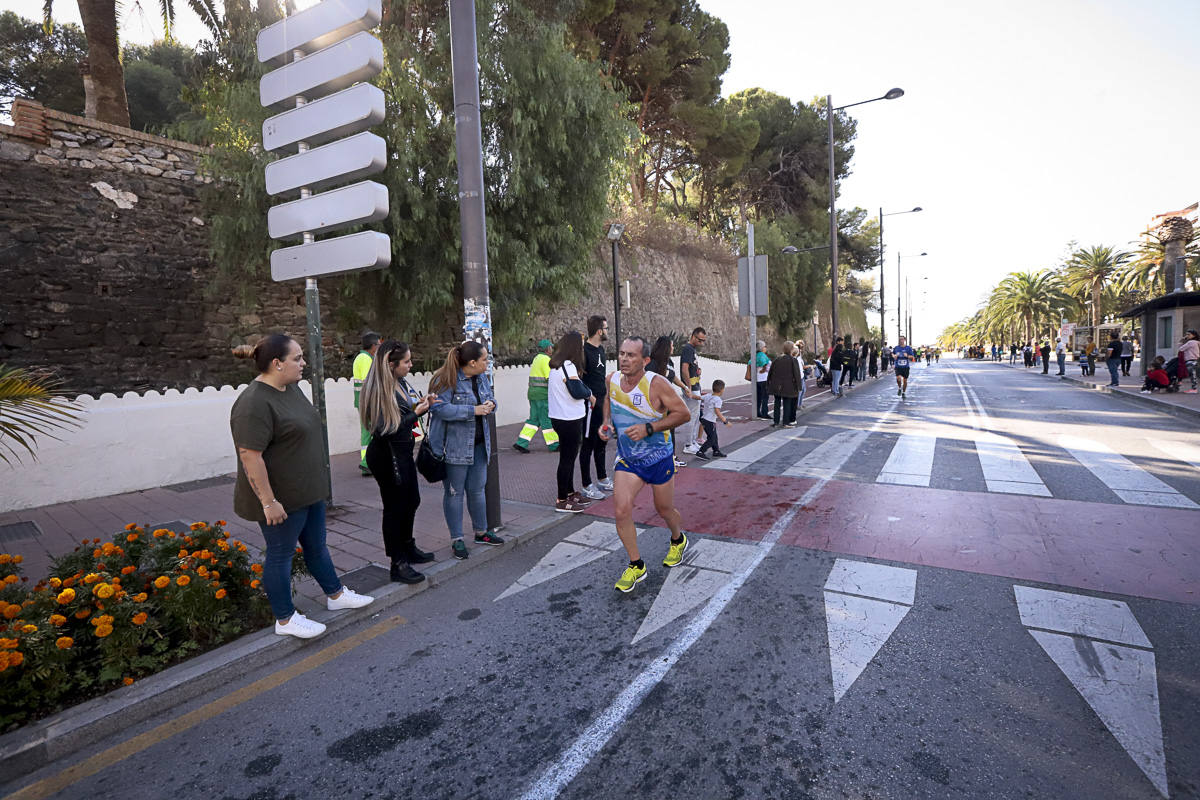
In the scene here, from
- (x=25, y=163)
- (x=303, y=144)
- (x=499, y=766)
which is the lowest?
(x=499, y=766)

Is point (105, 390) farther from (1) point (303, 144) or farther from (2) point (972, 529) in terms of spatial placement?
(2) point (972, 529)

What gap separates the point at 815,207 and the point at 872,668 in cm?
3725

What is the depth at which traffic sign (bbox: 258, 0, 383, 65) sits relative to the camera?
5094mm

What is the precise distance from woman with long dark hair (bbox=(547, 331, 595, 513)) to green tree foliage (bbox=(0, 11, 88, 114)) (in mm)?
27225

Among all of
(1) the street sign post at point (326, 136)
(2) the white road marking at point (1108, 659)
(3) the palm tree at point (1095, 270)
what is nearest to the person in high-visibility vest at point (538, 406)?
(1) the street sign post at point (326, 136)

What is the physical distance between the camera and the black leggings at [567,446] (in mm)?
6047

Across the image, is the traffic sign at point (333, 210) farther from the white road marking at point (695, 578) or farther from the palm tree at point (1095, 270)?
the palm tree at point (1095, 270)

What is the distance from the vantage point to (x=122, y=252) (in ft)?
30.1

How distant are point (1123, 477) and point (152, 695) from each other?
936 cm

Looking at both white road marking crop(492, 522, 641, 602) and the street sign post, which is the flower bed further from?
the street sign post

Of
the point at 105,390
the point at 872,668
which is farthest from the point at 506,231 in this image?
the point at 872,668

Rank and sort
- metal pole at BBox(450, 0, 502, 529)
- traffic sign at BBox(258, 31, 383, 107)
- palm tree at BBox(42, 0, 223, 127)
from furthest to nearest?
palm tree at BBox(42, 0, 223, 127) < metal pole at BBox(450, 0, 502, 529) < traffic sign at BBox(258, 31, 383, 107)

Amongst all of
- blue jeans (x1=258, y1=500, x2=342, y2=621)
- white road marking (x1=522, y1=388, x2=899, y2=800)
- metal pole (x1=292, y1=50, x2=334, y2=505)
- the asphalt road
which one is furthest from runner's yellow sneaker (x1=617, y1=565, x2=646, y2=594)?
metal pole (x1=292, y1=50, x2=334, y2=505)

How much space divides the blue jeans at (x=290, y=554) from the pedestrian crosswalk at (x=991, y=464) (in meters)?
5.66
